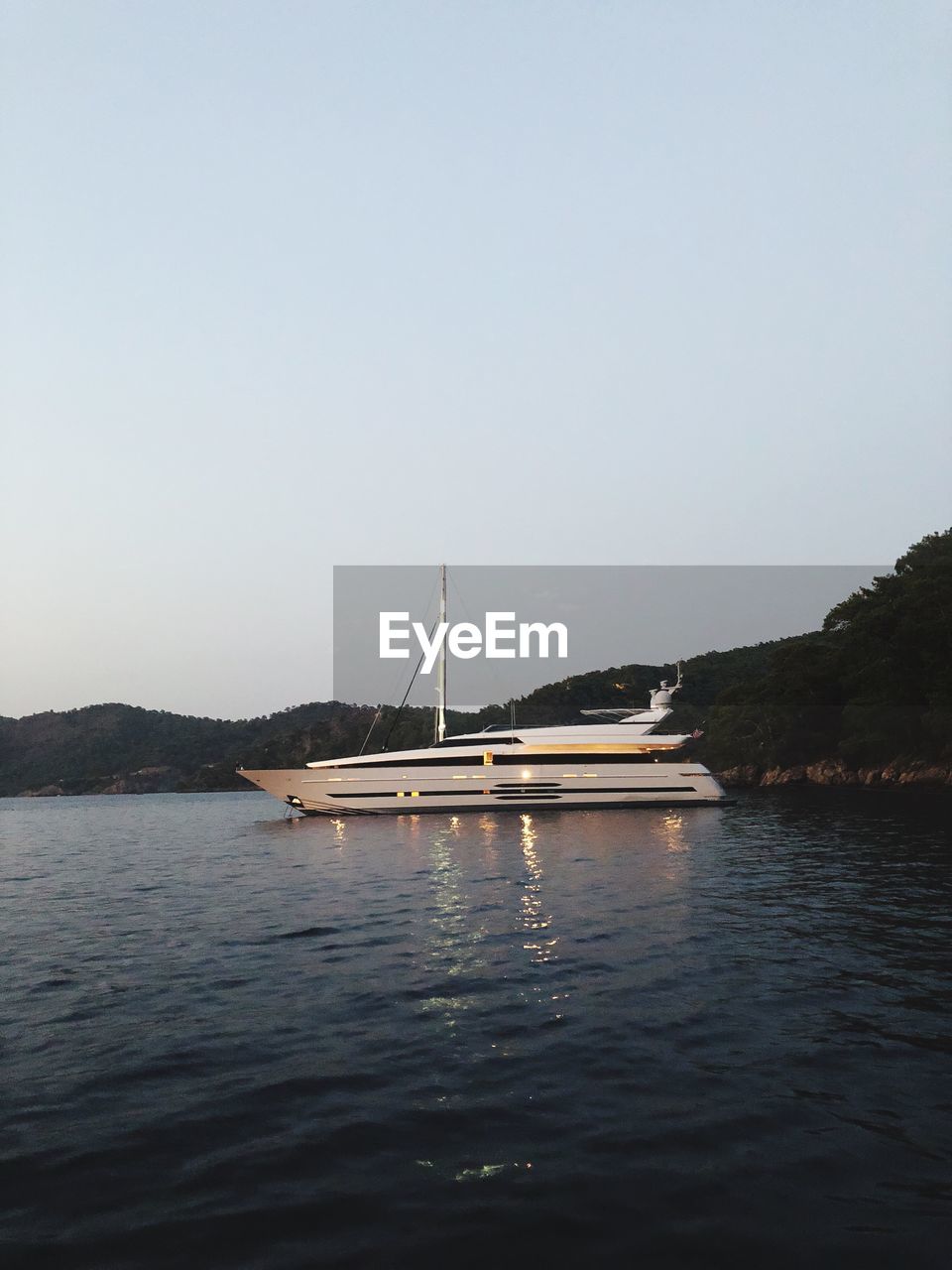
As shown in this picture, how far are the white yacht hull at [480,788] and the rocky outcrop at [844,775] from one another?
75.4 feet

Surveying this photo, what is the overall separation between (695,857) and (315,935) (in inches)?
551

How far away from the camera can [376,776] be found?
42.4 metres

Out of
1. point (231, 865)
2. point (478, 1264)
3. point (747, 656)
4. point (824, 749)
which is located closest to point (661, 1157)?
point (478, 1264)

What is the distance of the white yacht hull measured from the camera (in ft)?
139

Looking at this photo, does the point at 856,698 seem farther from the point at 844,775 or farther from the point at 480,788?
the point at 480,788

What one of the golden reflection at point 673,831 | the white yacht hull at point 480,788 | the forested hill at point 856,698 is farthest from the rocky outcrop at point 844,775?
the golden reflection at point 673,831

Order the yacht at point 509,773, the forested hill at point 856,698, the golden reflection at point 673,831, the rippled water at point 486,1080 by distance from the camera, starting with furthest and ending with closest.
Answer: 1. the forested hill at point 856,698
2. the yacht at point 509,773
3. the golden reflection at point 673,831
4. the rippled water at point 486,1080

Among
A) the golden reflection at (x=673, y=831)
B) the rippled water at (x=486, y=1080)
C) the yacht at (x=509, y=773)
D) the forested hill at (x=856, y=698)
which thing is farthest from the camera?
the forested hill at (x=856, y=698)

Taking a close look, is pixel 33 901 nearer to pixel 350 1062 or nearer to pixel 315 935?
pixel 315 935

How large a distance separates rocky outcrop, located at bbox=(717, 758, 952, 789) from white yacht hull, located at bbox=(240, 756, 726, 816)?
2298 centimetres

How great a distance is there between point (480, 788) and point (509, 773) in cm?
170

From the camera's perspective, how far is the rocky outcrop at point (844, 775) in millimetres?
55469

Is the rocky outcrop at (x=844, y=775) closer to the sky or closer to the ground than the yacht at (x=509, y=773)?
closer to the ground

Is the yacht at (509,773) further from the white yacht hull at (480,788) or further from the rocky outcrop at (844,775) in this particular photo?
the rocky outcrop at (844,775)
